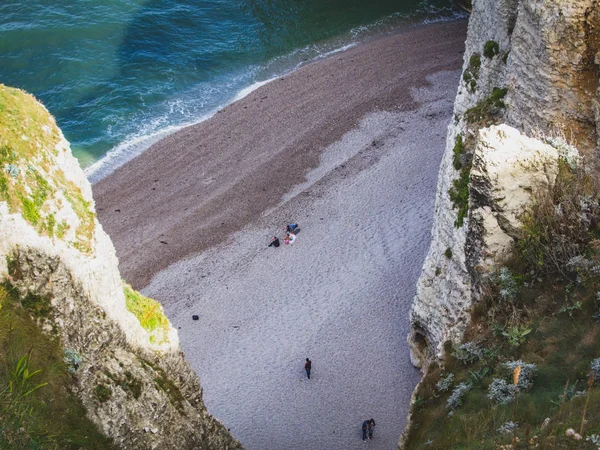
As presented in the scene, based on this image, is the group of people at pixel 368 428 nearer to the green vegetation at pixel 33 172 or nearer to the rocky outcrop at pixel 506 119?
the rocky outcrop at pixel 506 119

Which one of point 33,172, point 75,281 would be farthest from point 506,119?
point 33,172

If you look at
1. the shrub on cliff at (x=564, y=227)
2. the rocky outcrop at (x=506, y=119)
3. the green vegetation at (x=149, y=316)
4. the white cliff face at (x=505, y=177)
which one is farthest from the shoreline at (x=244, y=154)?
the shrub on cliff at (x=564, y=227)

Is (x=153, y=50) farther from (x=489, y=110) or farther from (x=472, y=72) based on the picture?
(x=489, y=110)

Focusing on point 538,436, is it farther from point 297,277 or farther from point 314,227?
point 314,227

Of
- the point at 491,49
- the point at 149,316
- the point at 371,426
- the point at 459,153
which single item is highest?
the point at 491,49

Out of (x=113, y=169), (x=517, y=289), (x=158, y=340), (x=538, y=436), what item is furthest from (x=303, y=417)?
(x=113, y=169)

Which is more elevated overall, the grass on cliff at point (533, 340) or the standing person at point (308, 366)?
the grass on cliff at point (533, 340)

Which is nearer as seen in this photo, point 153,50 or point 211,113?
point 211,113
